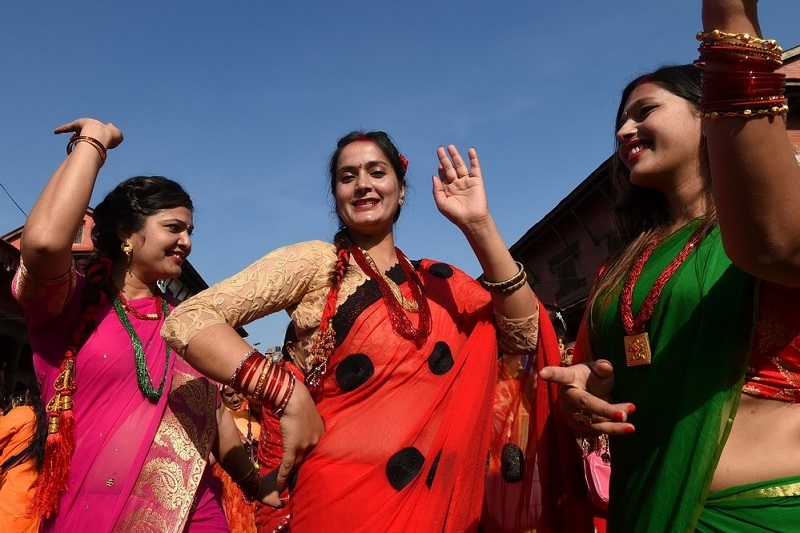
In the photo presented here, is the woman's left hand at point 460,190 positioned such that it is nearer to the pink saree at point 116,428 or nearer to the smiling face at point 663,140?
the smiling face at point 663,140

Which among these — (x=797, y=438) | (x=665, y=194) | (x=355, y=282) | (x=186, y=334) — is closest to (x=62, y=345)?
(x=186, y=334)

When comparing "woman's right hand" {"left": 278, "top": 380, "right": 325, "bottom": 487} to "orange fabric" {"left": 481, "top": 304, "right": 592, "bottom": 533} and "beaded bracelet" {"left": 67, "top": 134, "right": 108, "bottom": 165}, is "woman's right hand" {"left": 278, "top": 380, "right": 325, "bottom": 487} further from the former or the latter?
"beaded bracelet" {"left": 67, "top": 134, "right": 108, "bottom": 165}

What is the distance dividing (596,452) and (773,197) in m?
3.09

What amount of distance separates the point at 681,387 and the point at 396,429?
37.5 inches

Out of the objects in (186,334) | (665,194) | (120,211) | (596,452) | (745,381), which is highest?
(120,211)

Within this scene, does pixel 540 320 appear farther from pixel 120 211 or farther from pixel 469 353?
pixel 120 211

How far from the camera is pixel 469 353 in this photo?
7.77 ft

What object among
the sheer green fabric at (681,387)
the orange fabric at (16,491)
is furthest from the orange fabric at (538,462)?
the orange fabric at (16,491)

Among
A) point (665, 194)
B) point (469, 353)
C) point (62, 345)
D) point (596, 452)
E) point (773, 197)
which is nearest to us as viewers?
point (773, 197)

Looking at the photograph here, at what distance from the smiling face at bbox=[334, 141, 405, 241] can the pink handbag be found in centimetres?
182

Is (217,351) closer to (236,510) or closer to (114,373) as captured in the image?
(114,373)

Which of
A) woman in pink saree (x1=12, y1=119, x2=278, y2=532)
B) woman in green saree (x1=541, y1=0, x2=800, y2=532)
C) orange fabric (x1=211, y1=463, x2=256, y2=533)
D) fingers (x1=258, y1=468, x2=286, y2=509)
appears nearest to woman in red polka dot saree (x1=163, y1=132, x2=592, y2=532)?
fingers (x1=258, y1=468, x2=286, y2=509)

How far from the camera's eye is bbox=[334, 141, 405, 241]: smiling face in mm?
2619

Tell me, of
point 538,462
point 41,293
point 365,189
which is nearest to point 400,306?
point 365,189
